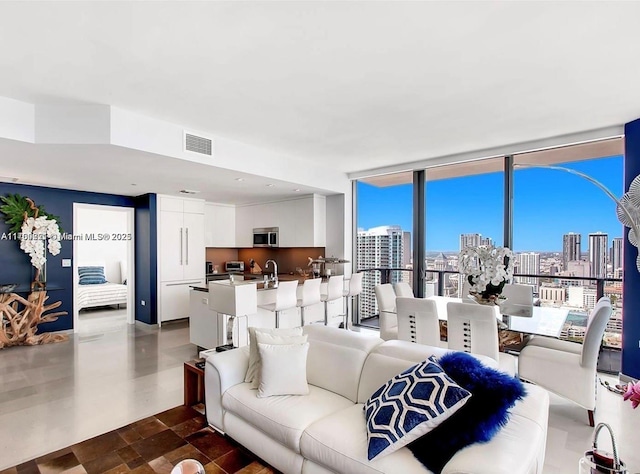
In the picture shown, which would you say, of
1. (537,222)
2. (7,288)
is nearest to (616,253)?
(537,222)

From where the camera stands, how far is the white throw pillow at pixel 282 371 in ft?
7.76

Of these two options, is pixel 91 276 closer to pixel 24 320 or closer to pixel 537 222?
pixel 24 320

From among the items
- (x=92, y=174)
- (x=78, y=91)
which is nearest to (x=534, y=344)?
(x=78, y=91)

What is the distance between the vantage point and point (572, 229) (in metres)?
4.26

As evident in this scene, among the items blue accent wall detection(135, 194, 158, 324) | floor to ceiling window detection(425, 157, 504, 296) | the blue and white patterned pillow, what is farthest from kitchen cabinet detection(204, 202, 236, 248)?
the blue and white patterned pillow

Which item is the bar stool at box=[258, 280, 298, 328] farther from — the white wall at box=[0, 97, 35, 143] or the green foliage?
the green foliage

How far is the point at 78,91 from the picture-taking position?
2898 millimetres

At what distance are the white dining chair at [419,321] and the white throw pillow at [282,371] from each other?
1276mm

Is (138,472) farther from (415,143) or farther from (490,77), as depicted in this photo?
(415,143)

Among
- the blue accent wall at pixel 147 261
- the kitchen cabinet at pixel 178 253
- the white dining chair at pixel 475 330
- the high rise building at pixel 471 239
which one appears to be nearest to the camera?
the white dining chair at pixel 475 330

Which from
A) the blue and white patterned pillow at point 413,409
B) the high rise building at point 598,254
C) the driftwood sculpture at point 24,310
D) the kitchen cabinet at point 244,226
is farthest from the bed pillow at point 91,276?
the high rise building at point 598,254

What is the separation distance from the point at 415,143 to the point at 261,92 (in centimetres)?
233

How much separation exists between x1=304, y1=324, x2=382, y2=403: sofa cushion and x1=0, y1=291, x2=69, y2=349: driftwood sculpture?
4.76m

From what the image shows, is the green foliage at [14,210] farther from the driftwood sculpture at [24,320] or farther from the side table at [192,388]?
the side table at [192,388]
